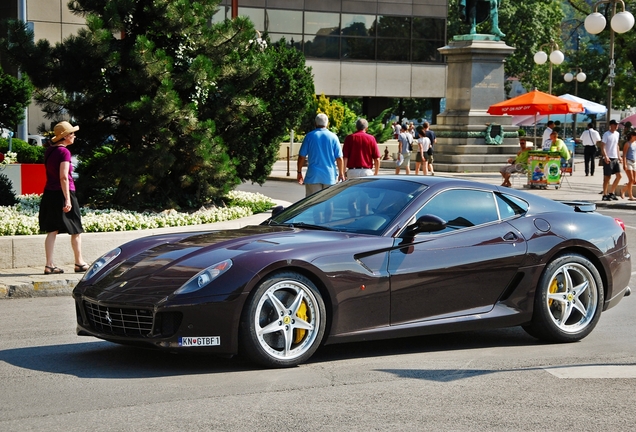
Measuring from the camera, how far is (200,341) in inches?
257

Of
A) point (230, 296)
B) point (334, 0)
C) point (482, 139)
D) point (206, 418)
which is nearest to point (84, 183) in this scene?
point (230, 296)

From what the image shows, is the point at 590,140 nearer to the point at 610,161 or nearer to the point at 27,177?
the point at 610,161

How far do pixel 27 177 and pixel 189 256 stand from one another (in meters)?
12.2

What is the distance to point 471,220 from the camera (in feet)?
25.7

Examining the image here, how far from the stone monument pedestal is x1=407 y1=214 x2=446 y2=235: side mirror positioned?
28.1 metres

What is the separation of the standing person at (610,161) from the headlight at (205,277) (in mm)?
19012

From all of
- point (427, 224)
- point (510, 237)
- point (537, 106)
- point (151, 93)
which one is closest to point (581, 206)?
point (510, 237)

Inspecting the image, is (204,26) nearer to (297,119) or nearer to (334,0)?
(297,119)

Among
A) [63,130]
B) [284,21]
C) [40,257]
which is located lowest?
[40,257]

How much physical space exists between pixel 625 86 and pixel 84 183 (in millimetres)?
56794

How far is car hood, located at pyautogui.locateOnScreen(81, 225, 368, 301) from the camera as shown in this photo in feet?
21.9

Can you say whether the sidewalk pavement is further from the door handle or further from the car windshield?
the door handle

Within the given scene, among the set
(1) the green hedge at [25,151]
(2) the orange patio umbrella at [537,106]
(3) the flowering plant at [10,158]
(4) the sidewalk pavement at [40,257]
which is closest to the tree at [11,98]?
(3) the flowering plant at [10,158]

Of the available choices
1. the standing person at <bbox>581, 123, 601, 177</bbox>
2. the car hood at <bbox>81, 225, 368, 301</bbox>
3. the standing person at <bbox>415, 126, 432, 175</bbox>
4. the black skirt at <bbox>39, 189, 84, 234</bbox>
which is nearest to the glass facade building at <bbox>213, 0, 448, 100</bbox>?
the standing person at <bbox>581, 123, 601, 177</bbox>
